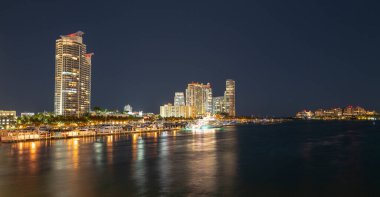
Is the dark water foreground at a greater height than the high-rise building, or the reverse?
the high-rise building

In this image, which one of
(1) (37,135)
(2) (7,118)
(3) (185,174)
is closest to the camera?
(3) (185,174)

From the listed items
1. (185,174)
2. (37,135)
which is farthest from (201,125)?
(185,174)

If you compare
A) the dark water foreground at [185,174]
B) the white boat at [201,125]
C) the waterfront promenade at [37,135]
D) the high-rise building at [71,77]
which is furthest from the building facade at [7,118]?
the dark water foreground at [185,174]

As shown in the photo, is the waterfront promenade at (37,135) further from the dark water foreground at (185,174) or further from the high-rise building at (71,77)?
the high-rise building at (71,77)

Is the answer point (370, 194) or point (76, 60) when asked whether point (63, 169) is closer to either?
point (370, 194)

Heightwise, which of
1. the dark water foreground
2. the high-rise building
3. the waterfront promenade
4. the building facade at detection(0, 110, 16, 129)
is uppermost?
the high-rise building

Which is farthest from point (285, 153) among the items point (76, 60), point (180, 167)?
point (76, 60)

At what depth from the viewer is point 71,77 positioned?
5482 inches

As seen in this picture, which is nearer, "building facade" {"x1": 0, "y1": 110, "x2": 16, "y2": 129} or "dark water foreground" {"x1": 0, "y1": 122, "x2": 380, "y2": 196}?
"dark water foreground" {"x1": 0, "y1": 122, "x2": 380, "y2": 196}

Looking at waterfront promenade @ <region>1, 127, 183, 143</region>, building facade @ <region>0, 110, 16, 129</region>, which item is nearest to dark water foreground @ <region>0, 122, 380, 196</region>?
waterfront promenade @ <region>1, 127, 183, 143</region>

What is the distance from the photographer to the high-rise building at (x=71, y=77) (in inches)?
5359

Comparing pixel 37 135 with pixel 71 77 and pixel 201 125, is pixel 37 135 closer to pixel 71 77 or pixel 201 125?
pixel 201 125

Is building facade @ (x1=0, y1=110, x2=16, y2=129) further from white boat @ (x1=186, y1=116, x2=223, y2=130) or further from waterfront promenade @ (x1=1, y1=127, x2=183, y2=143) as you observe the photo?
white boat @ (x1=186, y1=116, x2=223, y2=130)

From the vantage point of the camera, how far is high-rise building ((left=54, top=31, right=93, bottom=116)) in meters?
136
